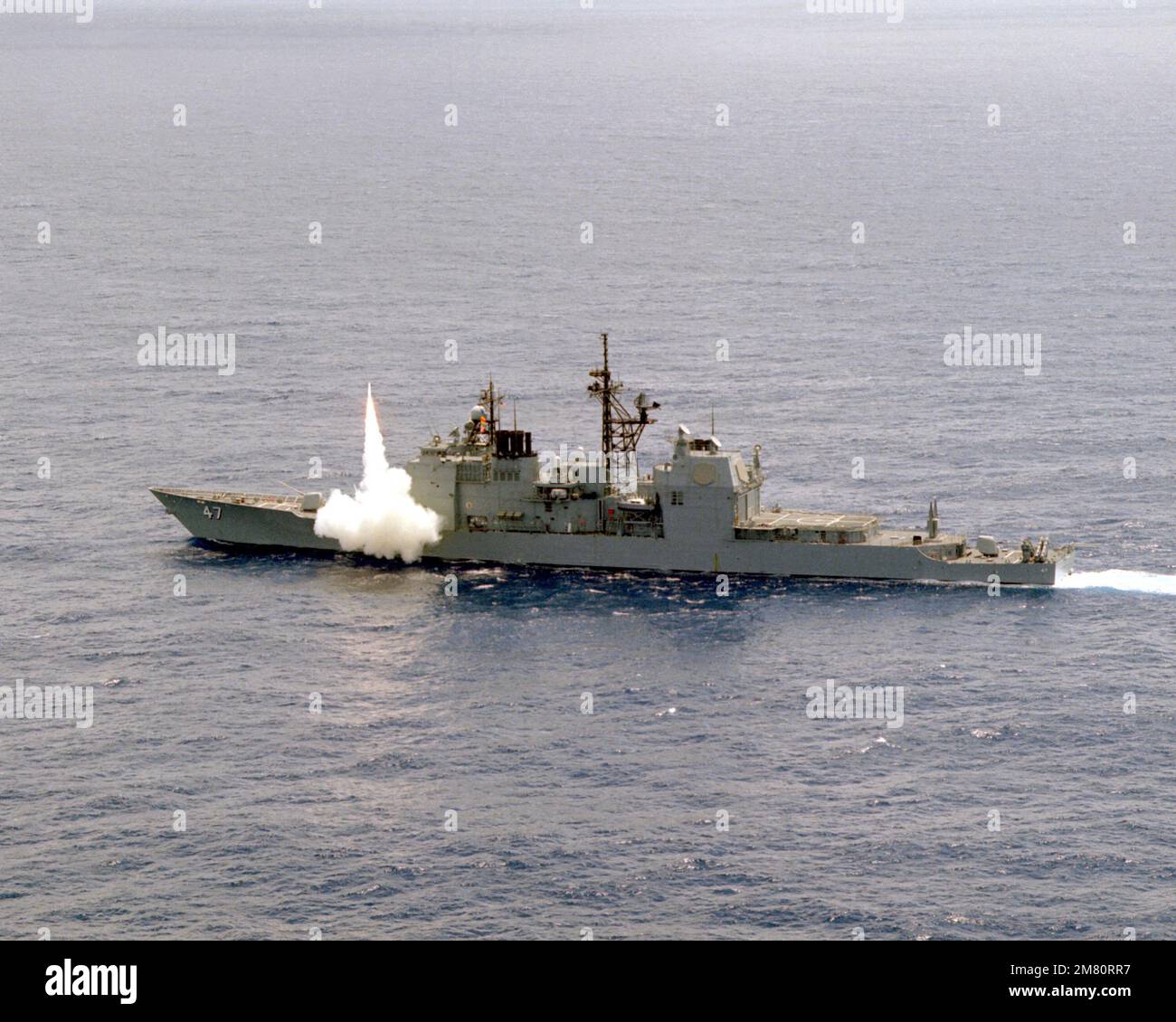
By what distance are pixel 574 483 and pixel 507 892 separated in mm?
47637

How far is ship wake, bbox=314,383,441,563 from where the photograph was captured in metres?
135

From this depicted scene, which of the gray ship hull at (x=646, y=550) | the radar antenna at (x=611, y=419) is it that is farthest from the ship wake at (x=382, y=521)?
the radar antenna at (x=611, y=419)

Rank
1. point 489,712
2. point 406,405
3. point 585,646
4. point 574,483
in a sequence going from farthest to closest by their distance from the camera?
point 406,405
point 574,483
point 585,646
point 489,712

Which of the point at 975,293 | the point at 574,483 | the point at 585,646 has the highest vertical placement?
the point at 975,293

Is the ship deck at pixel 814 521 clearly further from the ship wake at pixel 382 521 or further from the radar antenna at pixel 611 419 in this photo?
the ship wake at pixel 382 521

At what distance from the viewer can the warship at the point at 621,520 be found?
129m

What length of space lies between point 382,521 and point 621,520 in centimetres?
1440

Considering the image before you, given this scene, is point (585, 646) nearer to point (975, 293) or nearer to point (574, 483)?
point (574, 483)

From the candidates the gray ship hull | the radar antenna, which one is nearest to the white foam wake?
the gray ship hull

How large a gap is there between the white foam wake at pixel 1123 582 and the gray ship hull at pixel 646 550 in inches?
30.0

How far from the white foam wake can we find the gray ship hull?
2.50 ft
